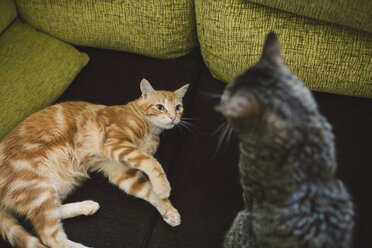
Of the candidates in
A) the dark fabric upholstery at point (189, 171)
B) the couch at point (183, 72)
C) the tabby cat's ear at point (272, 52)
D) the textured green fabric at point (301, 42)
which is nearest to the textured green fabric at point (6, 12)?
the couch at point (183, 72)

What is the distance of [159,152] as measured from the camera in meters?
1.36

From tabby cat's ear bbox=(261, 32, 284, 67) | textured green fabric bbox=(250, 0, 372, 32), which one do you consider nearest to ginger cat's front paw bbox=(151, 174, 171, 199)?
tabby cat's ear bbox=(261, 32, 284, 67)

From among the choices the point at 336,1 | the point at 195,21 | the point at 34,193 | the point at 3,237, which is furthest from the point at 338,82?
the point at 3,237

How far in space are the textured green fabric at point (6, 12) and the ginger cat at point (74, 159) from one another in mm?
579

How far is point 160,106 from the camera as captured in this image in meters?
1.41

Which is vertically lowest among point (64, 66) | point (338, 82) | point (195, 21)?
point (64, 66)

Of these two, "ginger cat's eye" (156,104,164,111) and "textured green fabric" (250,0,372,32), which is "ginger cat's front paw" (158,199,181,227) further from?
"textured green fabric" (250,0,372,32)

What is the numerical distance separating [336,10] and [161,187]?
3.00ft

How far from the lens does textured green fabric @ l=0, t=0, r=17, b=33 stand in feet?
4.82

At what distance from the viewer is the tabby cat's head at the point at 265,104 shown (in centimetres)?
62

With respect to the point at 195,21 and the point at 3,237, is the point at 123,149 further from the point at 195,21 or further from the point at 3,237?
the point at 195,21

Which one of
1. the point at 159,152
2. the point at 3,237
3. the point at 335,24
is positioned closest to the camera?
the point at 3,237

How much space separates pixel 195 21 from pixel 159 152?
2.38ft

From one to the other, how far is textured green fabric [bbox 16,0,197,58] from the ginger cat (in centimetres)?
30
